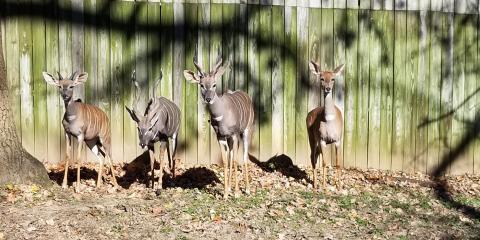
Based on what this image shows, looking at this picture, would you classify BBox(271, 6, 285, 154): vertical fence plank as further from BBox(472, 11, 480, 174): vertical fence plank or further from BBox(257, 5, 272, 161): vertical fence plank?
BBox(472, 11, 480, 174): vertical fence plank

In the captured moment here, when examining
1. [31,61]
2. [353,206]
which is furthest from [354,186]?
[31,61]

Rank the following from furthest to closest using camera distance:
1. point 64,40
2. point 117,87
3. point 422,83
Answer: point 422,83, point 117,87, point 64,40

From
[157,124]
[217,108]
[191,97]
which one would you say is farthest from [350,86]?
[157,124]

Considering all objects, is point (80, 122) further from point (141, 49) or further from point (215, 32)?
point (215, 32)

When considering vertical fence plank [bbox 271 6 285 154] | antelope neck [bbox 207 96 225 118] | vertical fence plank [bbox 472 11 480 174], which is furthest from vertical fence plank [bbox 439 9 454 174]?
antelope neck [bbox 207 96 225 118]

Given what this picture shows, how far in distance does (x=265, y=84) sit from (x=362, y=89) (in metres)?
1.52

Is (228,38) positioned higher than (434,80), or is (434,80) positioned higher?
(228,38)

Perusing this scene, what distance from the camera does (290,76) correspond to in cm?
1041

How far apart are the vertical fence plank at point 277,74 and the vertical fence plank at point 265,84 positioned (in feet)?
0.18

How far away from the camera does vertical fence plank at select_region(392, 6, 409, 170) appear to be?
417 inches

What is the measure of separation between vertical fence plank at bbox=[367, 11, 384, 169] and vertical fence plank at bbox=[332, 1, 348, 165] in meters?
0.43

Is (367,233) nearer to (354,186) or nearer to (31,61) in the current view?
(354,186)

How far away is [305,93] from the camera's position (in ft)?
34.3

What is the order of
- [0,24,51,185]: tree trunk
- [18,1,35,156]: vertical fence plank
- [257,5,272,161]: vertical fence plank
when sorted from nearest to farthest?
1. [0,24,51,185]: tree trunk
2. [18,1,35,156]: vertical fence plank
3. [257,5,272,161]: vertical fence plank
